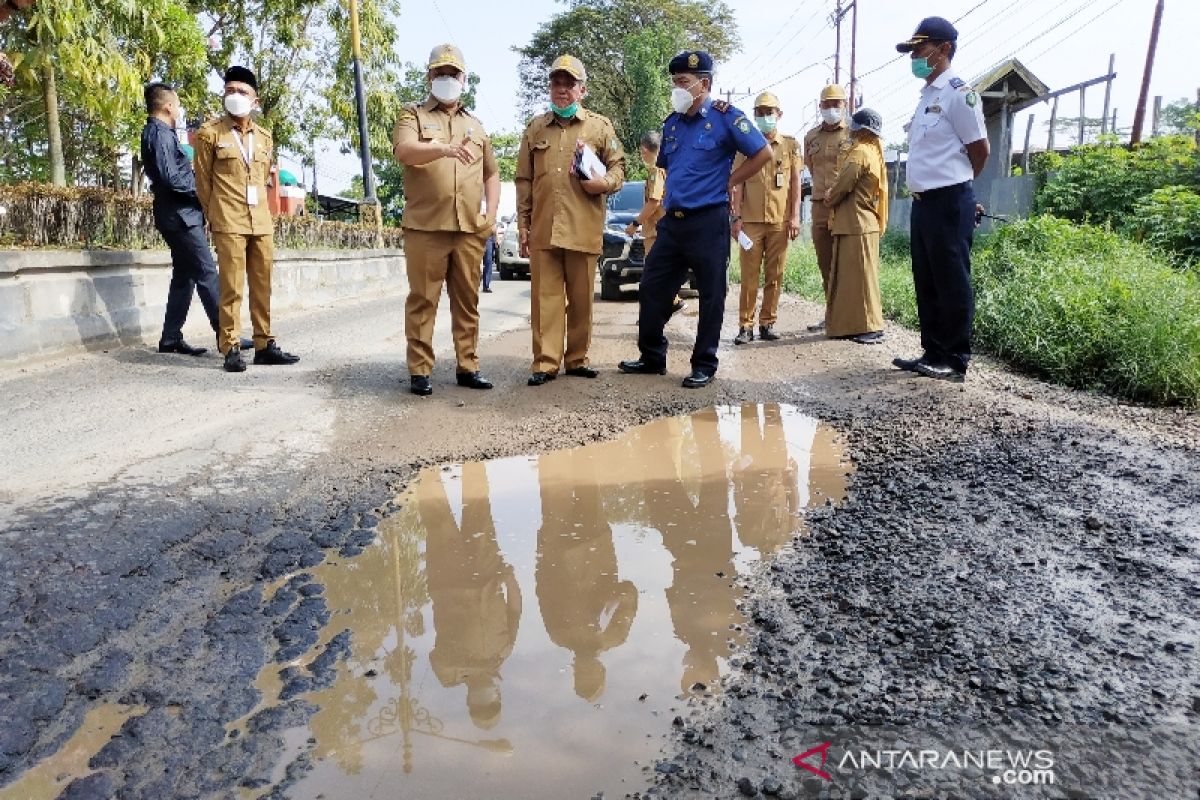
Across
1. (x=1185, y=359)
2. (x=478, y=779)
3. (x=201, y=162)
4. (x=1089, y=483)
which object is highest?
(x=201, y=162)

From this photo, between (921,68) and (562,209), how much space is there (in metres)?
2.13

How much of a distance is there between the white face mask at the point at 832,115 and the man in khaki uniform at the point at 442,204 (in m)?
3.30

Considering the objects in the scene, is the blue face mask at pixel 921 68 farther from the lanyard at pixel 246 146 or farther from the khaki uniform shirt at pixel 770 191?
the lanyard at pixel 246 146

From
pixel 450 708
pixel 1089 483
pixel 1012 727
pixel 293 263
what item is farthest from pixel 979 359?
pixel 293 263

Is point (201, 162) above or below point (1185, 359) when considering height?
above

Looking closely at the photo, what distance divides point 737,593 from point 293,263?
855 cm

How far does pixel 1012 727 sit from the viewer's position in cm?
158

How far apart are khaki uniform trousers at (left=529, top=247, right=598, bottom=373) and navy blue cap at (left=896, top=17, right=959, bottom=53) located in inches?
82.6

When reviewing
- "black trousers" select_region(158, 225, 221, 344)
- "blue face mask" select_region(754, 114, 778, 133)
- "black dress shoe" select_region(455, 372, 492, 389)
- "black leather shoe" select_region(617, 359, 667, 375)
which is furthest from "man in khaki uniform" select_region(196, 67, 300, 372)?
"blue face mask" select_region(754, 114, 778, 133)

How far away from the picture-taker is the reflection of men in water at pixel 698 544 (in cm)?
200

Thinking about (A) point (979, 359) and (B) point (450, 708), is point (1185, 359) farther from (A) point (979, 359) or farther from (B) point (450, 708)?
(B) point (450, 708)

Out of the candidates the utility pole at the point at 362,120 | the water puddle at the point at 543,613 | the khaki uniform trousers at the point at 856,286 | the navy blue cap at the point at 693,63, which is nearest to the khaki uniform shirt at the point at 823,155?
the khaki uniform trousers at the point at 856,286

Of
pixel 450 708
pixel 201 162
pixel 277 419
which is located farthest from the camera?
pixel 201 162

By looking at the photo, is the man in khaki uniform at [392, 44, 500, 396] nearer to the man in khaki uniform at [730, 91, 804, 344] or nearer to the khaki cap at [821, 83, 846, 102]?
the man in khaki uniform at [730, 91, 804, 344]
